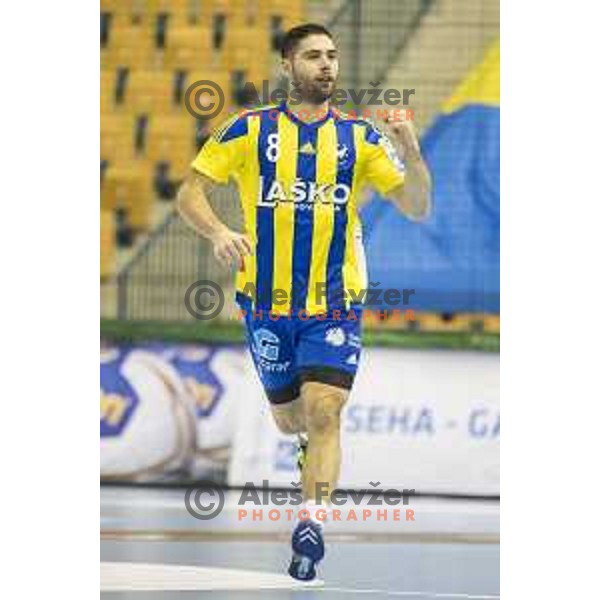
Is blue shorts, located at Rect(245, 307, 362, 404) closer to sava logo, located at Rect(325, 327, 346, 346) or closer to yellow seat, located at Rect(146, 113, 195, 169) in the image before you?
sava logo, located at Rect(325, 327, 346, 346)

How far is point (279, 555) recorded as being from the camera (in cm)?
784

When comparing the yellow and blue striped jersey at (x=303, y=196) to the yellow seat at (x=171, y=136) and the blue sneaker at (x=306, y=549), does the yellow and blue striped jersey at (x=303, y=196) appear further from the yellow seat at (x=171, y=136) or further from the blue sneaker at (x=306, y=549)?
the yellow seat at (x=171, y=136)

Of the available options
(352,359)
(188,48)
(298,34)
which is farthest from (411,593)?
(188,48)

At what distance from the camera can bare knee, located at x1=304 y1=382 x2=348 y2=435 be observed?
672 cm

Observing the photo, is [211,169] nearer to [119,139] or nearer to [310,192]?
[310,192]

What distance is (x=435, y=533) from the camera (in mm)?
8867

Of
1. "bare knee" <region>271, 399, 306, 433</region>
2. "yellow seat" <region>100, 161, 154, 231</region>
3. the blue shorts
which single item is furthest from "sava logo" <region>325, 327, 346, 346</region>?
"yellow seat" <region>100, 161, 154, 231</region>

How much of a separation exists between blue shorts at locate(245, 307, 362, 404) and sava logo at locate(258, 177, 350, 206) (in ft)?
1.38

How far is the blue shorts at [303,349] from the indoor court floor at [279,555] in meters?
0.77

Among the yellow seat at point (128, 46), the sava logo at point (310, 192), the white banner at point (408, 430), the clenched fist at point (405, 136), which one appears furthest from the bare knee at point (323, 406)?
the yellow seat at point (128, 46)
